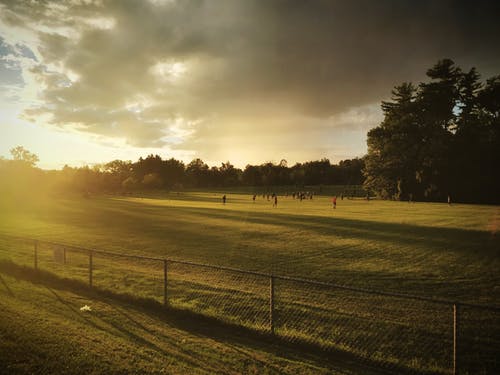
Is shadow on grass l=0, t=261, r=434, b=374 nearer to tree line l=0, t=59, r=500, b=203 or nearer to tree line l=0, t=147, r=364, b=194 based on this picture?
tree line l=0, t=59, r=500, b=203

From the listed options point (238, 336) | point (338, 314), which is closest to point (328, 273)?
point (338, 314)

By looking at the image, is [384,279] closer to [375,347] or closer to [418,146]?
[375,347]

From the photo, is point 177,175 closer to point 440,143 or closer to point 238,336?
point 440,143

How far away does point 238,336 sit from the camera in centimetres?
808

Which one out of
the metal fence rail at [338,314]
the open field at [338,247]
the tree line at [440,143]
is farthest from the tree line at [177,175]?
the metal fence rail at [338,314]

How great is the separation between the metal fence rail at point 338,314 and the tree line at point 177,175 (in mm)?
125960

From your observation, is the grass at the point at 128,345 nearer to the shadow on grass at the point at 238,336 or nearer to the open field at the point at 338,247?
the shadow on grass at the point at 238,336

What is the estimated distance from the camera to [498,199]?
60.5 m

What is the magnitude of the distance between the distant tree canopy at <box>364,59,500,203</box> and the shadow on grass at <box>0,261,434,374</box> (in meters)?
68.3

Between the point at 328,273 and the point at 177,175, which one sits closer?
the point at 328,273

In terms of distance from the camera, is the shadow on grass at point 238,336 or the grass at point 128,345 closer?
the grass at point 128,345

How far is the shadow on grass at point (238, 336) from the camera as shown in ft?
22.4

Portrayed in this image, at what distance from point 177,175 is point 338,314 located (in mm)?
173490

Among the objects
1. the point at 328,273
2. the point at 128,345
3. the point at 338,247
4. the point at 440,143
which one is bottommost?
the point at 328,273
